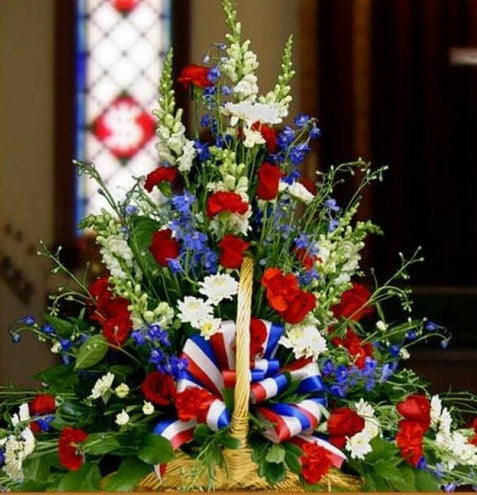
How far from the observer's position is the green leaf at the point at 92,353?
1.20 meters

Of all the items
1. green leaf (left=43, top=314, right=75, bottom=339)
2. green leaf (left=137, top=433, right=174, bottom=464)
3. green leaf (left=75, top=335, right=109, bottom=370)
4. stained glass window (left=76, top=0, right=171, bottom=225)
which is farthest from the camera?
stained glass window (left=76, top=0, right=171, bottom=225)

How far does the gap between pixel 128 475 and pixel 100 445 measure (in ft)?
0.14

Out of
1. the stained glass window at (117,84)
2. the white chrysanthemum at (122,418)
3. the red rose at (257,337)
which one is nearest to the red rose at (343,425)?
the red rose at (257,337)

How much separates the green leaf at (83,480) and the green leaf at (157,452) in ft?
0.18

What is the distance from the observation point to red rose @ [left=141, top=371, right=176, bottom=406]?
1143 millimetres

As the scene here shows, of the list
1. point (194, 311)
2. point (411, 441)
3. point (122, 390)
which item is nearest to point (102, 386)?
point (122, 390)

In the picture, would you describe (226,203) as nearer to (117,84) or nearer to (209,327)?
(209,327)

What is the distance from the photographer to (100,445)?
3.67 feet

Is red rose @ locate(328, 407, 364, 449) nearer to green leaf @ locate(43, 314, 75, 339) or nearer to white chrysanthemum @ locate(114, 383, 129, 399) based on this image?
white chrysanthemum @ locate(114, 383, 129, 399)

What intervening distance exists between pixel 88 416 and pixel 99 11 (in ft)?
13.5

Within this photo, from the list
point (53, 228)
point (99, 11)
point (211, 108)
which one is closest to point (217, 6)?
point (99, 11)

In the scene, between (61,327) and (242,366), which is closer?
(242,366)

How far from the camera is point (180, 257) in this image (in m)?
1.20

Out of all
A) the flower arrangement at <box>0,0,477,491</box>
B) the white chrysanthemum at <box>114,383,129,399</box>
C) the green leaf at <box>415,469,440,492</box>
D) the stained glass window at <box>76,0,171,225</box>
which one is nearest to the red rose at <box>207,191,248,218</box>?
the flower arrangement at <box>0,0,477,491</box>
